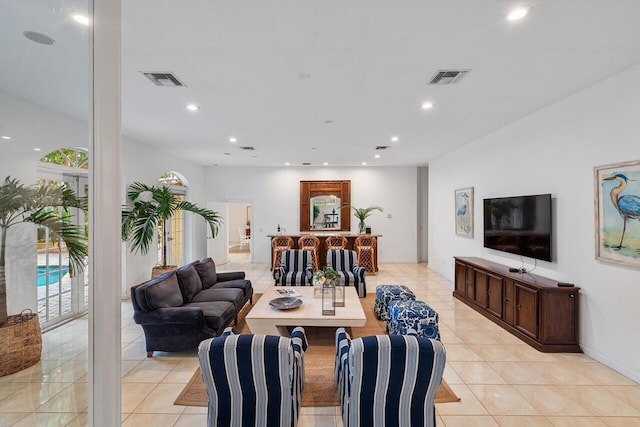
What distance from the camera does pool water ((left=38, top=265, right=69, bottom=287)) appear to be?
3.50ft

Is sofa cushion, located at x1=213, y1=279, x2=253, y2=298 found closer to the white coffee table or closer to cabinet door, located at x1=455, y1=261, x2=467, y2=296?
the white coffee table

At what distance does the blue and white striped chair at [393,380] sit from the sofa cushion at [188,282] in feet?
9.35

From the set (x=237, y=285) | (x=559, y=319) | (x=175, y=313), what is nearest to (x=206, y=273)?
(x=237, y=285)

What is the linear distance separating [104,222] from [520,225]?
16.2 feet

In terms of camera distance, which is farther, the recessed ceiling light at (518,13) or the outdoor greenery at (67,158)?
the recessed ceiling light at (518,13)

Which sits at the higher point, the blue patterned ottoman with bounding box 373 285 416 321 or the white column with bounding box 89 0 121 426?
the white column with bounding box 89 0 121 426

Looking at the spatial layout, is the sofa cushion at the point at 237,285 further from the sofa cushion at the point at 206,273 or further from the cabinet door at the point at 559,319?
the cabinet door at the point at 559,319

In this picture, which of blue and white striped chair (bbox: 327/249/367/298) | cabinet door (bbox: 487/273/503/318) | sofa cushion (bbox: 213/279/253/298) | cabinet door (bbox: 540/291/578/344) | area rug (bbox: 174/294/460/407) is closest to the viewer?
area rug (bbox: 174/294/460/407)

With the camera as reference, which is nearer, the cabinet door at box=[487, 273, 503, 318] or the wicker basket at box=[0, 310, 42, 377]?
the wicker basket at box=[0, 310, 42, 377]

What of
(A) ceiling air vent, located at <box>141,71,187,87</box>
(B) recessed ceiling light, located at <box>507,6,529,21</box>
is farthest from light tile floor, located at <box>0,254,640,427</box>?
(B) recessed ceiling light, located at <box>507,6,529,21</box>

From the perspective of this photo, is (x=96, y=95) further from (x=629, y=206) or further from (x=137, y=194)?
(x=137, y=194)

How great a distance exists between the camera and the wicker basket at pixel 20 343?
1.04m

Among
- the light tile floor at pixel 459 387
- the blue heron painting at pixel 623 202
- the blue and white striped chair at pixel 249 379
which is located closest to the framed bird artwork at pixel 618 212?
the blue heron painting at pixel 623 202

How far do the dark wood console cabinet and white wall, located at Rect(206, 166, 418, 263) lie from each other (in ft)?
15.0
